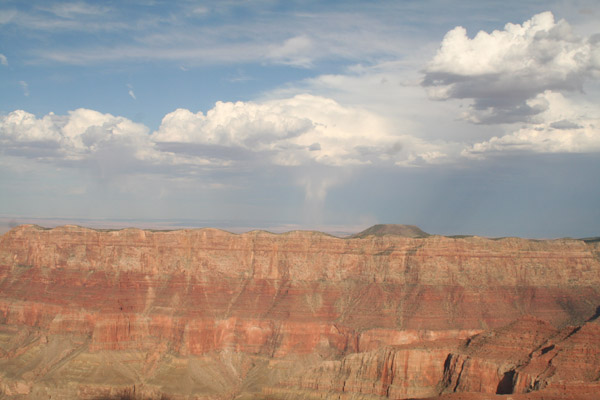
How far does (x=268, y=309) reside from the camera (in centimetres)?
10131

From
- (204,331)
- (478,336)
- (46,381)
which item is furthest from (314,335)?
(46,381)

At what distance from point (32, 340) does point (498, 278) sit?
73.9 meters

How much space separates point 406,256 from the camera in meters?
104

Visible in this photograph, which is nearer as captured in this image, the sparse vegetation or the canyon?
the canyon

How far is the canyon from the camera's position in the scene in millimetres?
86812

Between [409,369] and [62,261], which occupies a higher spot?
[62,261]

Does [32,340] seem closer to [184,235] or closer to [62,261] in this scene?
[62,261]

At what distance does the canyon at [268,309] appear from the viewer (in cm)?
8681

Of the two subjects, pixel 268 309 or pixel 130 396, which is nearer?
pixel 130 396

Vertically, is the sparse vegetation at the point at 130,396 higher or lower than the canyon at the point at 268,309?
lower

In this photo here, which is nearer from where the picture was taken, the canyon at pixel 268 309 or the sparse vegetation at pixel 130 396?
the canyon at pixel 268 309

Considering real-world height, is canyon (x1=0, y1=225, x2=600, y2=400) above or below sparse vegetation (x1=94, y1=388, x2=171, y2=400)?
above

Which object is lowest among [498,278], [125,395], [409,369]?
[125,395]

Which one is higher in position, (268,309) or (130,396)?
(268,309)
